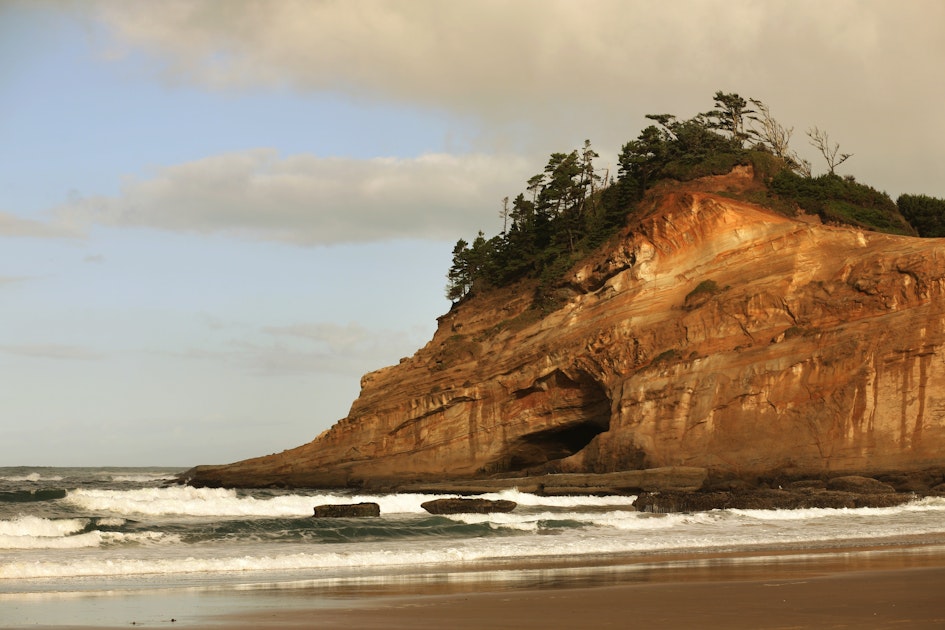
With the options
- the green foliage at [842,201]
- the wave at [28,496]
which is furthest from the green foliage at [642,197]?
the wave at [28,496]

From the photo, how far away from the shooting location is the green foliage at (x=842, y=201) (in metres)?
44.0

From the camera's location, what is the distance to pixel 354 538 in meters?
22.8

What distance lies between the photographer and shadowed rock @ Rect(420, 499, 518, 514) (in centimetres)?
2816

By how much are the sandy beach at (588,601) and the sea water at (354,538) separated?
5.53ft

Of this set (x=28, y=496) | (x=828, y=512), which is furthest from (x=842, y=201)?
(x=28, y=496)

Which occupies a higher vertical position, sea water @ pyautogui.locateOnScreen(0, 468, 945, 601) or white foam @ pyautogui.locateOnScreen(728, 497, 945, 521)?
white foam @ pyautogui.locateOnScreen(728, 497, 945, 521)

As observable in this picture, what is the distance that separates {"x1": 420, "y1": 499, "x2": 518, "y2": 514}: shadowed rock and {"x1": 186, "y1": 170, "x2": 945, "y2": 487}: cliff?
9.18 m

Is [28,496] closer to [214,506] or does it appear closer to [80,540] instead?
[214,506]

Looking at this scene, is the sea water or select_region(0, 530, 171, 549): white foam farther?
select_region(0, 530, 171, 549): white foam

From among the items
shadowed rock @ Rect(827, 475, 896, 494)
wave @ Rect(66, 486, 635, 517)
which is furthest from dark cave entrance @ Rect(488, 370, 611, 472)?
shadowed rock @ Rect(827, 475, 896, 494)

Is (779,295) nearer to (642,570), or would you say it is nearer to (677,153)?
(677,153)

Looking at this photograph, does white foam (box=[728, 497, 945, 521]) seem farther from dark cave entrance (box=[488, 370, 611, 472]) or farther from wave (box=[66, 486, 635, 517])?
dark cave entrance (box=[488, 370, 611, 472])

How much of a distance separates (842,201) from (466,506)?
26746 millimetres

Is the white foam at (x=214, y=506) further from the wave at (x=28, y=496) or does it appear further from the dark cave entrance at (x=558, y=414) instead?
the dark cave entrance at (x=558, y=414)
